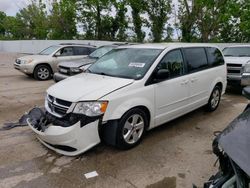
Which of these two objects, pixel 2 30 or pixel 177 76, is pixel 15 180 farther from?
pixel 2 30

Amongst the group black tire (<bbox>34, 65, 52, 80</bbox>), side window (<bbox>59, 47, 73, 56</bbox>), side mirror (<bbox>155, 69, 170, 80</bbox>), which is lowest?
black tire (<bbox>34, 65, 52, 80</bbox>)

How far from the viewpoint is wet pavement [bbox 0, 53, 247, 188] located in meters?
3.16

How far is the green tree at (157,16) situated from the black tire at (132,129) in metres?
21.5

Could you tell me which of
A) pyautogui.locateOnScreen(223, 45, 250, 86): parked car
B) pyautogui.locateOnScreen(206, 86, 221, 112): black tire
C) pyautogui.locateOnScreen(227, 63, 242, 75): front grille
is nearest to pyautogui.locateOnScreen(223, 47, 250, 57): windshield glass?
pyautogui.locateOnScreen(223, 45, 250, 86): parked car

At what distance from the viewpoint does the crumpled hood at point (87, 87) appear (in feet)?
11.6

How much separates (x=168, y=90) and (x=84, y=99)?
62.8 inches

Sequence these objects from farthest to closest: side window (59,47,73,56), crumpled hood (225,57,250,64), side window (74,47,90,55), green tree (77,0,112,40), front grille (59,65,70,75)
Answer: green tree (77,0,112,40) → side window (74,47,90,55) → side window (59,47,73,56) → front grille (59,65,70,75) → crumpled hood (225,57,250,64)

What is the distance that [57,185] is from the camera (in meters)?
3.07

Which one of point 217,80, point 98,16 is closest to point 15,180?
point 217,80

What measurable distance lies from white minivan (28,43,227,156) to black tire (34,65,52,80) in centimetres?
615

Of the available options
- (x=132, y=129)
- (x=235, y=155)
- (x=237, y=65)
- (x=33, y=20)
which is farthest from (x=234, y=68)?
(x=33, y=20)

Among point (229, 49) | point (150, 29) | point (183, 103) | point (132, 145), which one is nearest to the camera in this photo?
point (132, 145)

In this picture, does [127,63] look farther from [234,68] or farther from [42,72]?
[42,72]

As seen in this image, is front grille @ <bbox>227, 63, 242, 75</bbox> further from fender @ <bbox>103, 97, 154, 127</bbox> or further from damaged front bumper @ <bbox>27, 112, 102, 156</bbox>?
damaged front bumper @ <bbox>27, 112, 102, 156</bbox>
